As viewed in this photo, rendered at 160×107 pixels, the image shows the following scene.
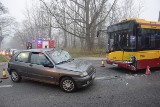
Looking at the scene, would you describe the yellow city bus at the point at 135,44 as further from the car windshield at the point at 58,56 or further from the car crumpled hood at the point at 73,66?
the car windshield at the point at 58,56

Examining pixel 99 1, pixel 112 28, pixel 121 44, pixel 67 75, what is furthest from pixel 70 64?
pixel 99 1

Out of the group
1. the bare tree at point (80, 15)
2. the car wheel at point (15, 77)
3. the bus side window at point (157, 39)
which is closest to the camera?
the car wheel at point (15, 77)

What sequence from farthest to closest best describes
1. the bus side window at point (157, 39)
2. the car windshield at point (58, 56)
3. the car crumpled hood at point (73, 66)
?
the bus side window at point (157, 39) → the car windshield at point (58, 56) → the car crumpled hood at point (73, 66)

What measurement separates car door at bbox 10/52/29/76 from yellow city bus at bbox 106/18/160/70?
211 inches

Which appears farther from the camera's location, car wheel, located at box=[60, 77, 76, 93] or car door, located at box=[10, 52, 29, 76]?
car door, located at box=[10, 52, 29, 76]

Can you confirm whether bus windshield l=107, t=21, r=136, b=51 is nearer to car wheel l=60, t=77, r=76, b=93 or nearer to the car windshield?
the car windshield

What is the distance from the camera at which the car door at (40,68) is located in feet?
26.1

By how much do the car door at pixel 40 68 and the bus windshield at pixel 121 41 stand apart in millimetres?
4790

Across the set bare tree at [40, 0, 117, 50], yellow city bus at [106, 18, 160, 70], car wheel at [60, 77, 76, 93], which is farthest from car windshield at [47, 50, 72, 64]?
bare tree at [40, 0, 117, 50]

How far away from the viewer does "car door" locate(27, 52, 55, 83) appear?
795 cm

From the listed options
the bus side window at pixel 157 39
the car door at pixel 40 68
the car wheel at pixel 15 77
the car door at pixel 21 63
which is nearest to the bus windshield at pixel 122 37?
the bus side window at pixel 157 39

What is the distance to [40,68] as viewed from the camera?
26.9 ft

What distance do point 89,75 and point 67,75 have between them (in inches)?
34.6

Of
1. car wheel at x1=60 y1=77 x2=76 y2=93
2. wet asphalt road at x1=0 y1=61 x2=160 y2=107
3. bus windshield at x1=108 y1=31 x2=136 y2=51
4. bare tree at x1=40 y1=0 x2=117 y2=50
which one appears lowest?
wet asphalt road at x1=0 y1=61 x2=160 y2=107
